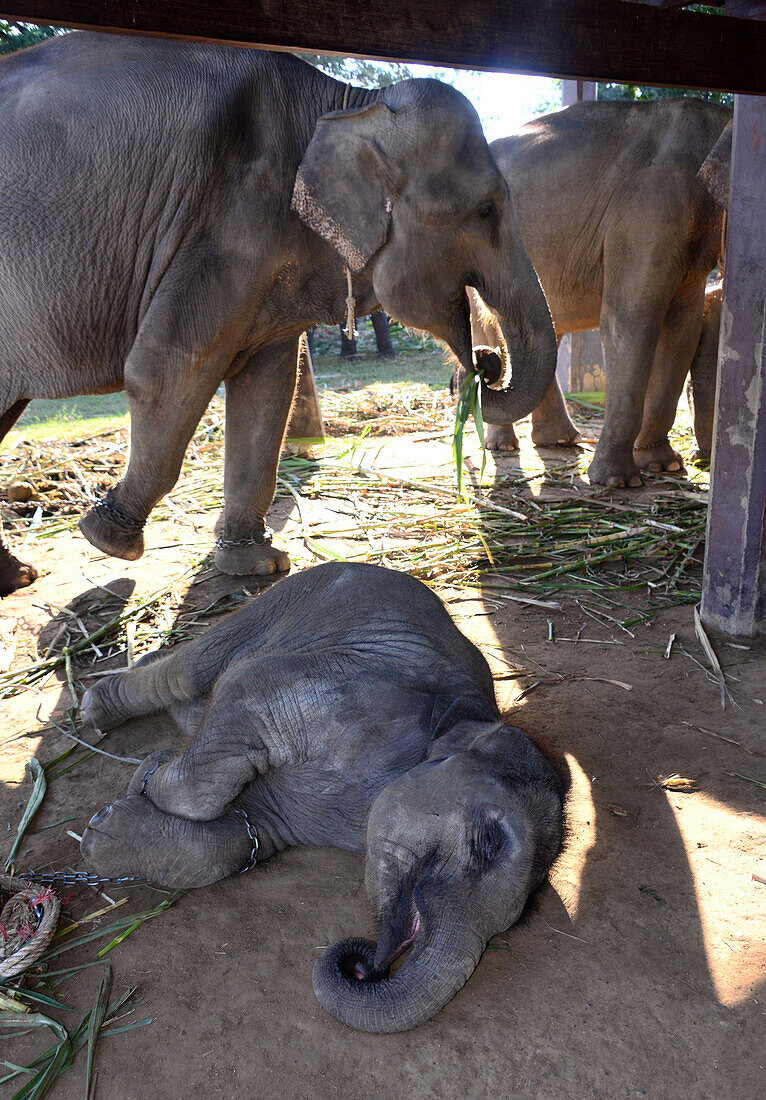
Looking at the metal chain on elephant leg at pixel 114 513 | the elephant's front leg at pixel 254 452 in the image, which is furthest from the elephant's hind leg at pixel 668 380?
the metal chain on elephant leg at pixel 114 513

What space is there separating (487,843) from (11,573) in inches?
131

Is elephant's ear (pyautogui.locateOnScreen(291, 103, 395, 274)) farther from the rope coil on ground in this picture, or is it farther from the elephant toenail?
the rope coil on ground

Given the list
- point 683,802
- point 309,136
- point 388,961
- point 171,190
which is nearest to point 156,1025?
point 388,961

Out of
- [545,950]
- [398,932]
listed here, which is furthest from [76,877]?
[545,950]

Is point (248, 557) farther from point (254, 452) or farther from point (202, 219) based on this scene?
point (202, 219)

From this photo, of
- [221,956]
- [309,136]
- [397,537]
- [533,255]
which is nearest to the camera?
[221,956]

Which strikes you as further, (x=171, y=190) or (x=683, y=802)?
(x=171, y=190)

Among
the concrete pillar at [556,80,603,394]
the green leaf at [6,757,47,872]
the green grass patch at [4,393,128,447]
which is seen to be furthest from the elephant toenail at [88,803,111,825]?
the concrete pillar at [556,80,603,394]

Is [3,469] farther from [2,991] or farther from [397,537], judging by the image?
[2,991]

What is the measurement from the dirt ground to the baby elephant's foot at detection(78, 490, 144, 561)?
821 mm

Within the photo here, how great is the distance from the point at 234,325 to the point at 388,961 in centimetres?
264

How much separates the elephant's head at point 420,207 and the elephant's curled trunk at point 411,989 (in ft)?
8.25

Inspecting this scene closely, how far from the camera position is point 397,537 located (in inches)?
200

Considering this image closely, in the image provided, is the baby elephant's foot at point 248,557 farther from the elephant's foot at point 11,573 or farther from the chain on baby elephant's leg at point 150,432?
the elephant's foot at point 11,573
